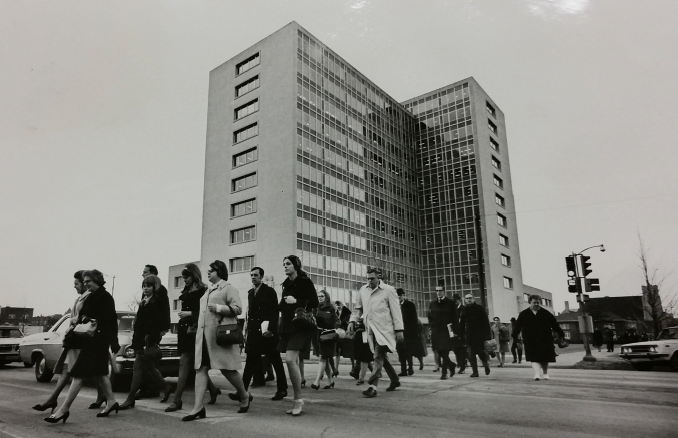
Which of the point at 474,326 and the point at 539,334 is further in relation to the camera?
the point at 474,326

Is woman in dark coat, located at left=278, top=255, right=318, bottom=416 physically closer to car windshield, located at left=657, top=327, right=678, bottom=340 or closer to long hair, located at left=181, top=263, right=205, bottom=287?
long hair, located at left=181, top=263, right=205, bottom=287

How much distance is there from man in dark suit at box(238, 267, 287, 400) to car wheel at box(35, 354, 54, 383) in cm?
617

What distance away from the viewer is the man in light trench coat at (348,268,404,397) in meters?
7.91

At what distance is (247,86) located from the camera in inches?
2196

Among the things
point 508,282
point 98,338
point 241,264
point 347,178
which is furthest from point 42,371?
point 508,282

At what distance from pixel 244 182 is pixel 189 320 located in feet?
154

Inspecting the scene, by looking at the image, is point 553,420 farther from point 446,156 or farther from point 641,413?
point 446,156

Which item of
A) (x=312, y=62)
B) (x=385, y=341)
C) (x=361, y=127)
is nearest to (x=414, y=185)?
(x=361, y=127)

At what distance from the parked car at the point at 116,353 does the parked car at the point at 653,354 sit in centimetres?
1318

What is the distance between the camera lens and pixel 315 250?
49.5m

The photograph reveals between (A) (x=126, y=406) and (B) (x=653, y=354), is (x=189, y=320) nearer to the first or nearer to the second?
(A) (x=126, y=406)

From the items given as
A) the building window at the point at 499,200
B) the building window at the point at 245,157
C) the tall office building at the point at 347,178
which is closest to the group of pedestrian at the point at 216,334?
the tall office building at the point at 347,178

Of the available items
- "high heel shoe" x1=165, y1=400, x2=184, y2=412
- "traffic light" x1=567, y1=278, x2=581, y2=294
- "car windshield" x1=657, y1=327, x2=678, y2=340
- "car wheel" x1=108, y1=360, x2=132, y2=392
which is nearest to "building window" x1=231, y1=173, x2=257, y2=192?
"traffic light" x1=567, y1=278, x2=581, y2=294

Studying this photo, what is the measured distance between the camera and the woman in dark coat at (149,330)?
23.7 ft
